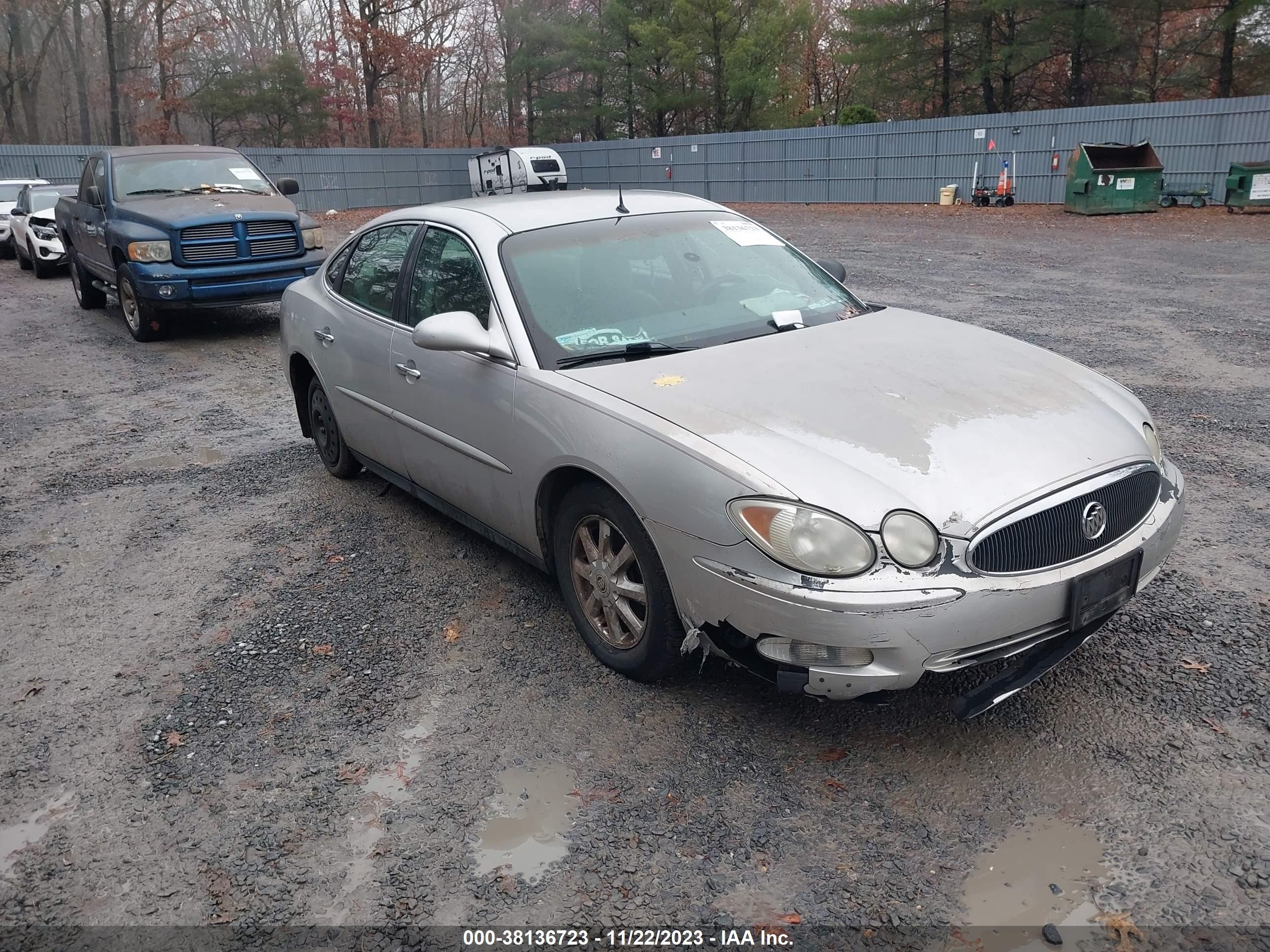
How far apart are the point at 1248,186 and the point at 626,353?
2214 cm

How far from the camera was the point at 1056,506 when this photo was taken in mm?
3004

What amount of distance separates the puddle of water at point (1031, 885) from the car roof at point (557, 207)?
3.02 meters

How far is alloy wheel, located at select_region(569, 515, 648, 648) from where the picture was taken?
350 centimetres

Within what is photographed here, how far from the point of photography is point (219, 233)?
10555 mm

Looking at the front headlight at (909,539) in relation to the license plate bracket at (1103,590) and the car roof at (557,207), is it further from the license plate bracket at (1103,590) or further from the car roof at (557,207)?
the car roof at (557,207)

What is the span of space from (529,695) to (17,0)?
1967 inches

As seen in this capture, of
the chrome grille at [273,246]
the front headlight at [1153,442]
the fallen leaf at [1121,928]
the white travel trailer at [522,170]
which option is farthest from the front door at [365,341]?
the white travel trailer at [522,170]

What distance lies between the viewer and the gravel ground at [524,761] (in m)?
2.64

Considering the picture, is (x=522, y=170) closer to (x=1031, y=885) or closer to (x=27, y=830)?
(x=27, y=830)

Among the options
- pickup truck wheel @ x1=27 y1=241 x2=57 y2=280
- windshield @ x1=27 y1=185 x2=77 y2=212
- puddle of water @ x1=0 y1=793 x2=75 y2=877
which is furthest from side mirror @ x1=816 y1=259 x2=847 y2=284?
windshield @ x1=27 y1=185 x2=77 y2=212

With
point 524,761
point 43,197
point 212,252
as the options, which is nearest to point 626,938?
point 524,761

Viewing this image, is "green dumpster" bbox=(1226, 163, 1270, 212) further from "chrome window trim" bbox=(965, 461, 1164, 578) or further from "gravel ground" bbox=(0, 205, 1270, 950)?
"chrome window trim" bbox=(965, 461, 1164, 578)

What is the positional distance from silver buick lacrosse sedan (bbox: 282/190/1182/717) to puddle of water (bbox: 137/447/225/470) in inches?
86.1

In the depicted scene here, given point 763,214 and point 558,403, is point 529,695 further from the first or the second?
point 763,214
